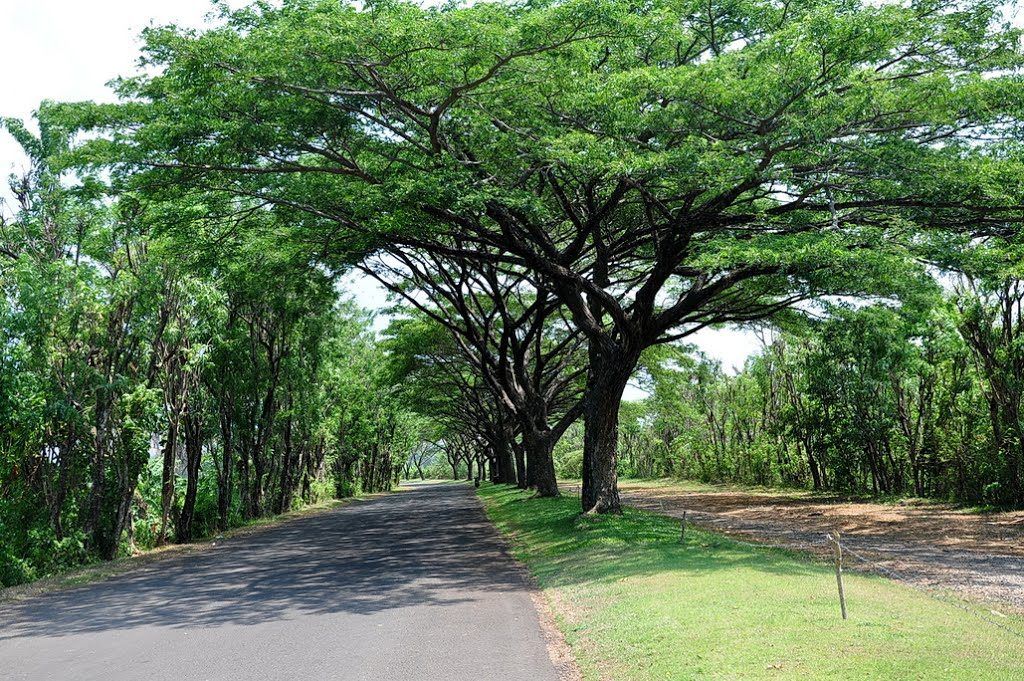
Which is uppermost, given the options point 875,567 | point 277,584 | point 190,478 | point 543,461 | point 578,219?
point 578,219

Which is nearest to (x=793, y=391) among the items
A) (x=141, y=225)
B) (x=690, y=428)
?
(x=690, y=428)

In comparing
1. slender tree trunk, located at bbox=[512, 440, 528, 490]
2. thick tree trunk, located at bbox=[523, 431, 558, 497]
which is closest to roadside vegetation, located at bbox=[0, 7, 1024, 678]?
thick tree trunk, located at bbox=[523, 431, 558, 497]

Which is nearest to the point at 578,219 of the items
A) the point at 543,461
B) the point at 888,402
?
the point at 543,461

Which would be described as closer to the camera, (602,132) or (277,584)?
(277,584)

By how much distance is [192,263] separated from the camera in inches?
611

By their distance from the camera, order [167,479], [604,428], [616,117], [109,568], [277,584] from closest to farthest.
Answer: [277,584] < [616,117] < [109,568] < [604,428] < [167,479]

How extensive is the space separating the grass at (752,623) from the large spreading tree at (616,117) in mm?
4629

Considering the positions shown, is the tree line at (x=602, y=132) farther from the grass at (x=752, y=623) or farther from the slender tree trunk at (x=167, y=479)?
the slender tree trunk at (x=167, y=479)

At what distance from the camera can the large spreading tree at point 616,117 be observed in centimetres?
1071

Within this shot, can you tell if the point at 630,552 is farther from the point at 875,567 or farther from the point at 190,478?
the point at 190,478

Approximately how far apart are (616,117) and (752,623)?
8.35 m

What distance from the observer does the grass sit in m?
5.72

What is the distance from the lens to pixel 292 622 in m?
8.66

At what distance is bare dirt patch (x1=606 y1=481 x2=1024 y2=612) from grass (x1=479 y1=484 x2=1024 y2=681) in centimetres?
123
